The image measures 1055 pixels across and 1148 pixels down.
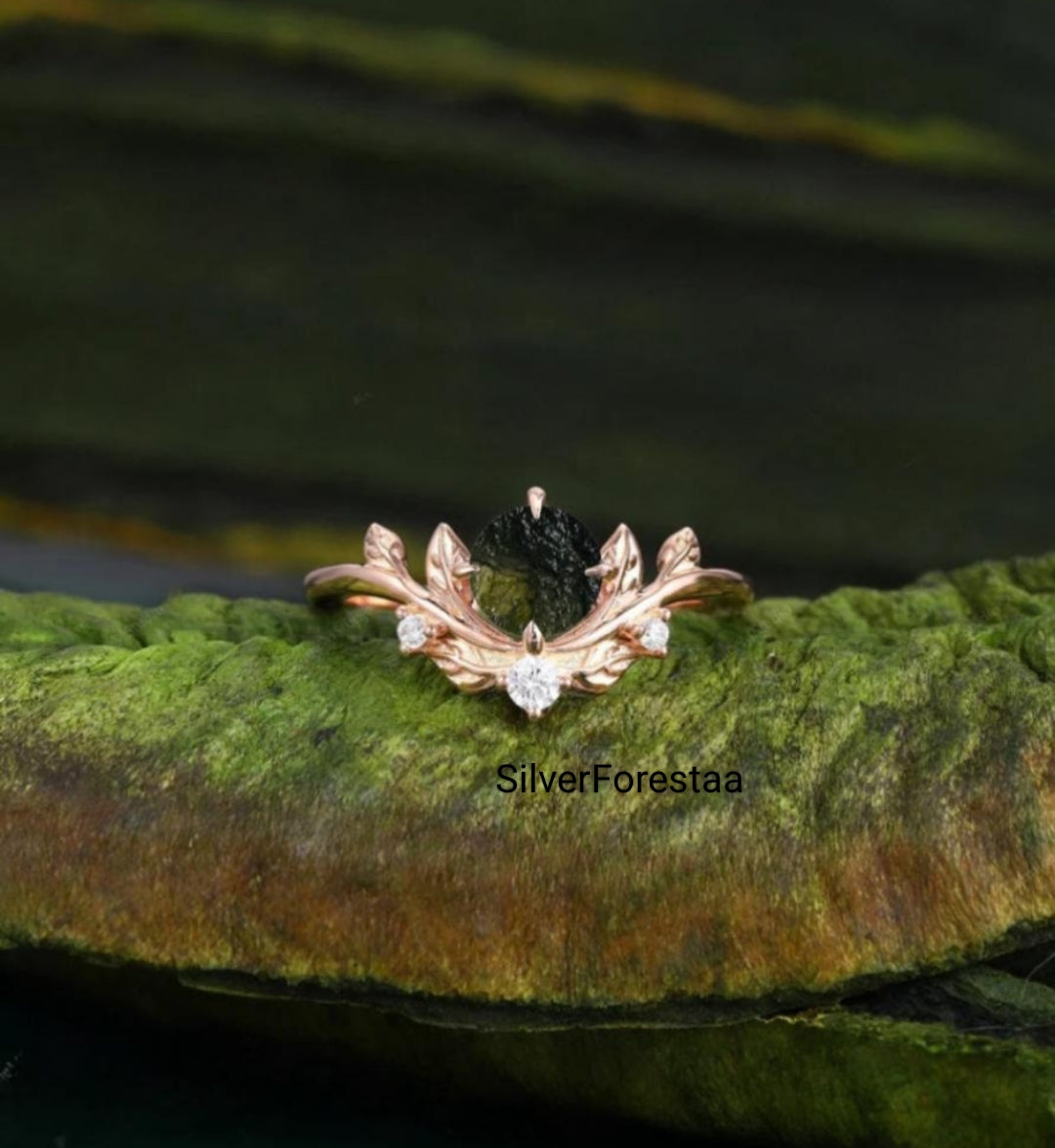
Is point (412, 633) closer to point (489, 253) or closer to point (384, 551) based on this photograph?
point (384, 551)

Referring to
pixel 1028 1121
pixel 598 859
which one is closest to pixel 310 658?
pixel 598 859

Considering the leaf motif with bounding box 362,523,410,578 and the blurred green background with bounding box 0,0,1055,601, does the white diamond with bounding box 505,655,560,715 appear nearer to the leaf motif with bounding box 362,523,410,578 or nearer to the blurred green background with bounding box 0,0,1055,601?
the leaf motif with bounding box 362,523,410,578

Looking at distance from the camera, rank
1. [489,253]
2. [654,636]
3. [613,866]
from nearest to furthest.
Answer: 1. [613,866]
2. [654,636]
3. [489,253]

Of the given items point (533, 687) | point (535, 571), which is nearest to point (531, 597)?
point (535, 571)

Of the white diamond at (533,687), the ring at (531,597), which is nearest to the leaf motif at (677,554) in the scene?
the ring at (531,597)

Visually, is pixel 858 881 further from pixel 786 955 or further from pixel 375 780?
pixel 375 780
